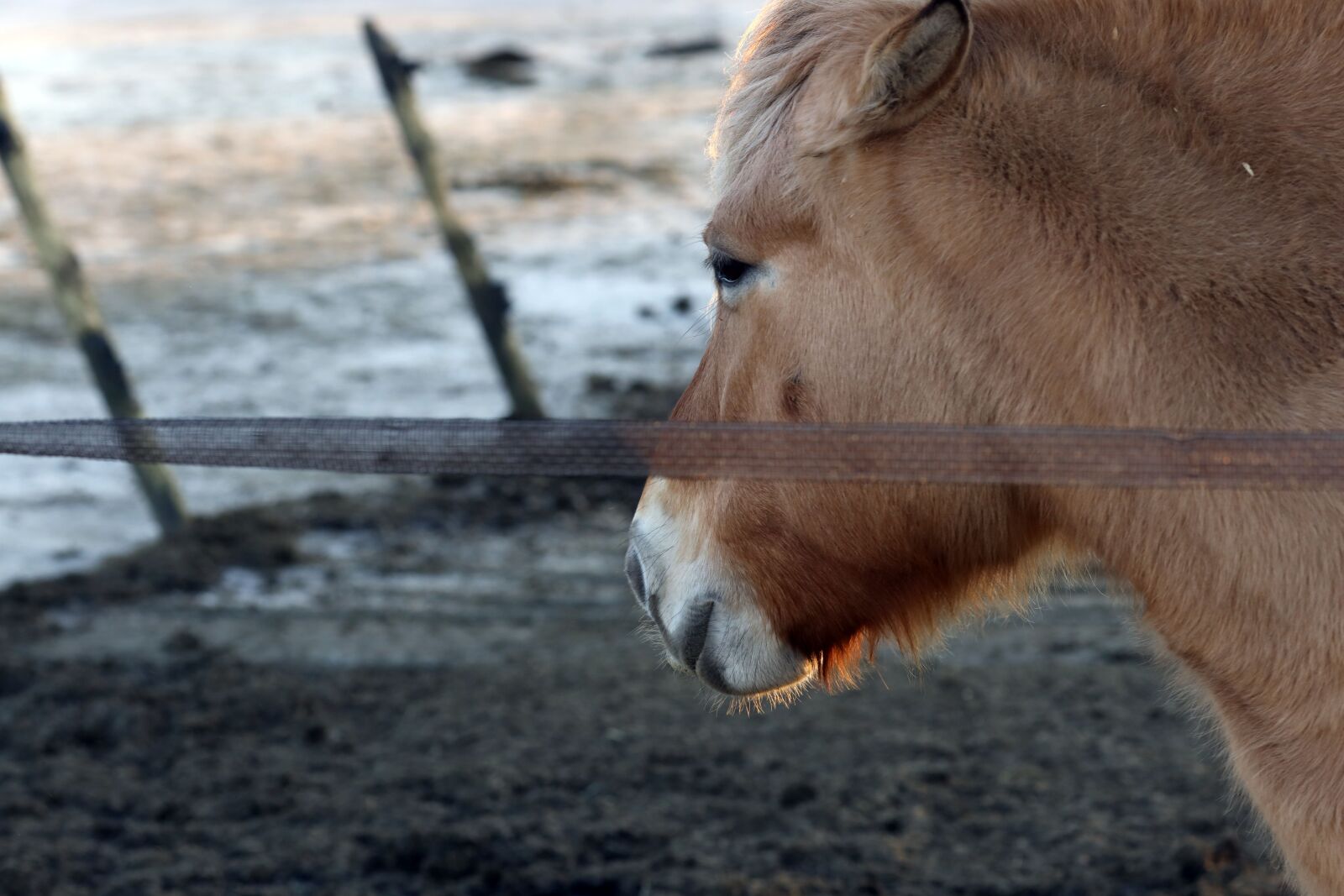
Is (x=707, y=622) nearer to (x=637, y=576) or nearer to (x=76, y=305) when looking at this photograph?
(x=637, y=576)

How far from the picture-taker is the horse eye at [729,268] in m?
2.12

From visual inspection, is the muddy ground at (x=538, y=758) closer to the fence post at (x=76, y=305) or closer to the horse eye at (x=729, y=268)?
the fence post at (x=76, y=305)

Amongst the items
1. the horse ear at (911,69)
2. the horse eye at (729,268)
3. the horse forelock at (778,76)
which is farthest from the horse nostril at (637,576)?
the horse ear at (911,69)

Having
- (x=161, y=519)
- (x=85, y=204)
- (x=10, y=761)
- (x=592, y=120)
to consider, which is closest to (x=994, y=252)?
(x=10, y=761)

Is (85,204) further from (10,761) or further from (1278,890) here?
(1278,890)

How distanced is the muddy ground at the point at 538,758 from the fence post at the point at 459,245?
166cm

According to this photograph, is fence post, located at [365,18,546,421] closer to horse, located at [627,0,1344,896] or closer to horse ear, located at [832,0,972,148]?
horse, located at [627,0,1344,896]

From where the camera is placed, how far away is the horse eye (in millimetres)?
2117

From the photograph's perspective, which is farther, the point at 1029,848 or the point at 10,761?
the point at 10,761

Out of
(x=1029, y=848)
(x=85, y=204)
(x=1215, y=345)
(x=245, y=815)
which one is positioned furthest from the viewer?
(x=85, y=204)

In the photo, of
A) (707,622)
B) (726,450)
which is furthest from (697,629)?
(726,450)

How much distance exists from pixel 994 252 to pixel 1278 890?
2.25 m

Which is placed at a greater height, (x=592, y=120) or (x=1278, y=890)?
(x=1278, y=890)

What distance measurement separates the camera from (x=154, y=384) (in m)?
7.50
